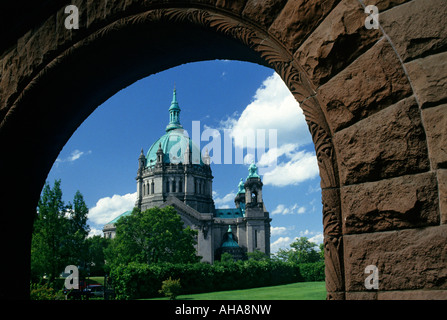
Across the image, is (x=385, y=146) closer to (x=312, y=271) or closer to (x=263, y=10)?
(x=263, y=10)

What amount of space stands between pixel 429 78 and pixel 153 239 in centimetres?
3698

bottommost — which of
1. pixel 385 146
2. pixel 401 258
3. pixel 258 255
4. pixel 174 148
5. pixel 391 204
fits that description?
pixel 258 255

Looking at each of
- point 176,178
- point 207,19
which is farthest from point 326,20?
point 176,178

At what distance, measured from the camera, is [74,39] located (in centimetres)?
228

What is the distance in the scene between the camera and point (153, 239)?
36.7 m

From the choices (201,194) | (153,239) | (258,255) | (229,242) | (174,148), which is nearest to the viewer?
(153,239)

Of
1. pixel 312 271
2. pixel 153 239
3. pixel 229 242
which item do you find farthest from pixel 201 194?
pixel 153 239

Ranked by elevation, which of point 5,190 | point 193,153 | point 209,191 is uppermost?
point 193,153

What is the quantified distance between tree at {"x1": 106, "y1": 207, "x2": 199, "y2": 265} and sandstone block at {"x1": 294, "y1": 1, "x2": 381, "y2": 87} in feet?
117

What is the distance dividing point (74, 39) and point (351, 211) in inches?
73.1

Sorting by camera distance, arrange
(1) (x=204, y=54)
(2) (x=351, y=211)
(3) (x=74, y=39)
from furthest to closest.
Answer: (1) (x=204, y=54)
(3) (x=74, y=39)
(2) (x=351, y=211)

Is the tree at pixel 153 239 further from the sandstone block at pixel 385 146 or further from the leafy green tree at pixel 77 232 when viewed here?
the sandstone block at pixel 385 146

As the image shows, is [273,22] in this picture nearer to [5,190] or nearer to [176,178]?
[5,190]

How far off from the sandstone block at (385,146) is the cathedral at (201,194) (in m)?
57.9
